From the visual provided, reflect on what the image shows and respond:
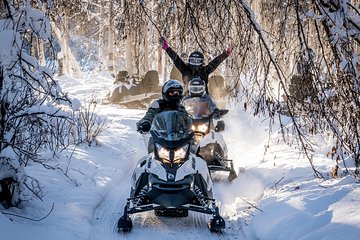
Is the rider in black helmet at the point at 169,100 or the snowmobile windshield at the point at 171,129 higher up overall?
the rider in black helmet at the point at 169,100

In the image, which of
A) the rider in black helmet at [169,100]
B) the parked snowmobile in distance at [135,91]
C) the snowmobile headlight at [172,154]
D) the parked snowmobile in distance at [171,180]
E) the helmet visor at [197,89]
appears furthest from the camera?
the parked snowmobile in distance at [135,91]

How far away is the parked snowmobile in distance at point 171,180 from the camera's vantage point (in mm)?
4801

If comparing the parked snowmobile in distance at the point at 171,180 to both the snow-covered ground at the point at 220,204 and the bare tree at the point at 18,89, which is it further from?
the bare tree at the point at 18,89

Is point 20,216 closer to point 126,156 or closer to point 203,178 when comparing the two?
point 203,178

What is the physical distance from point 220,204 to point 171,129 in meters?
1.59

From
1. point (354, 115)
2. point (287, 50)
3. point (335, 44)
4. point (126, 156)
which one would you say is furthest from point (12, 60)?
point (126, 156)

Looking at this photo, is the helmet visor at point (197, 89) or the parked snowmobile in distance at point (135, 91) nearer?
the helmet visor at point (197, 89)

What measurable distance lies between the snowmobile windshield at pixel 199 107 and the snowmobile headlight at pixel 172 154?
2151 millimetres

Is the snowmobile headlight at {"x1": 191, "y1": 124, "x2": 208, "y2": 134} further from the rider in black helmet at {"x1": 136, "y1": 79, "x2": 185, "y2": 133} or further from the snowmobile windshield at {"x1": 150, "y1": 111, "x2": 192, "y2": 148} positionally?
the snowmobile windshield at {"x1": 150, "y1": 111, "x2": 192, "y2": 148}

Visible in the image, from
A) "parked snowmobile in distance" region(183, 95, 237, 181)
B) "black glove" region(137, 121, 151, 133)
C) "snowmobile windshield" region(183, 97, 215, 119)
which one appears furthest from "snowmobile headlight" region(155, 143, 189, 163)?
"snowmobile windshield" region(183, 97, 215, 119)

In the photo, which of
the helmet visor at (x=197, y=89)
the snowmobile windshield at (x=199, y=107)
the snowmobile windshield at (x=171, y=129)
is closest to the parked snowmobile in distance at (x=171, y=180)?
the snowmobile windshield at (x=171, y=129)

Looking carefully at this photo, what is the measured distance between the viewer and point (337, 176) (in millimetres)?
5816

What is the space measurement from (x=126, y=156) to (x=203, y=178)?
150 inches

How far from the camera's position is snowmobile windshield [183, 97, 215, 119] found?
7.10 metres
